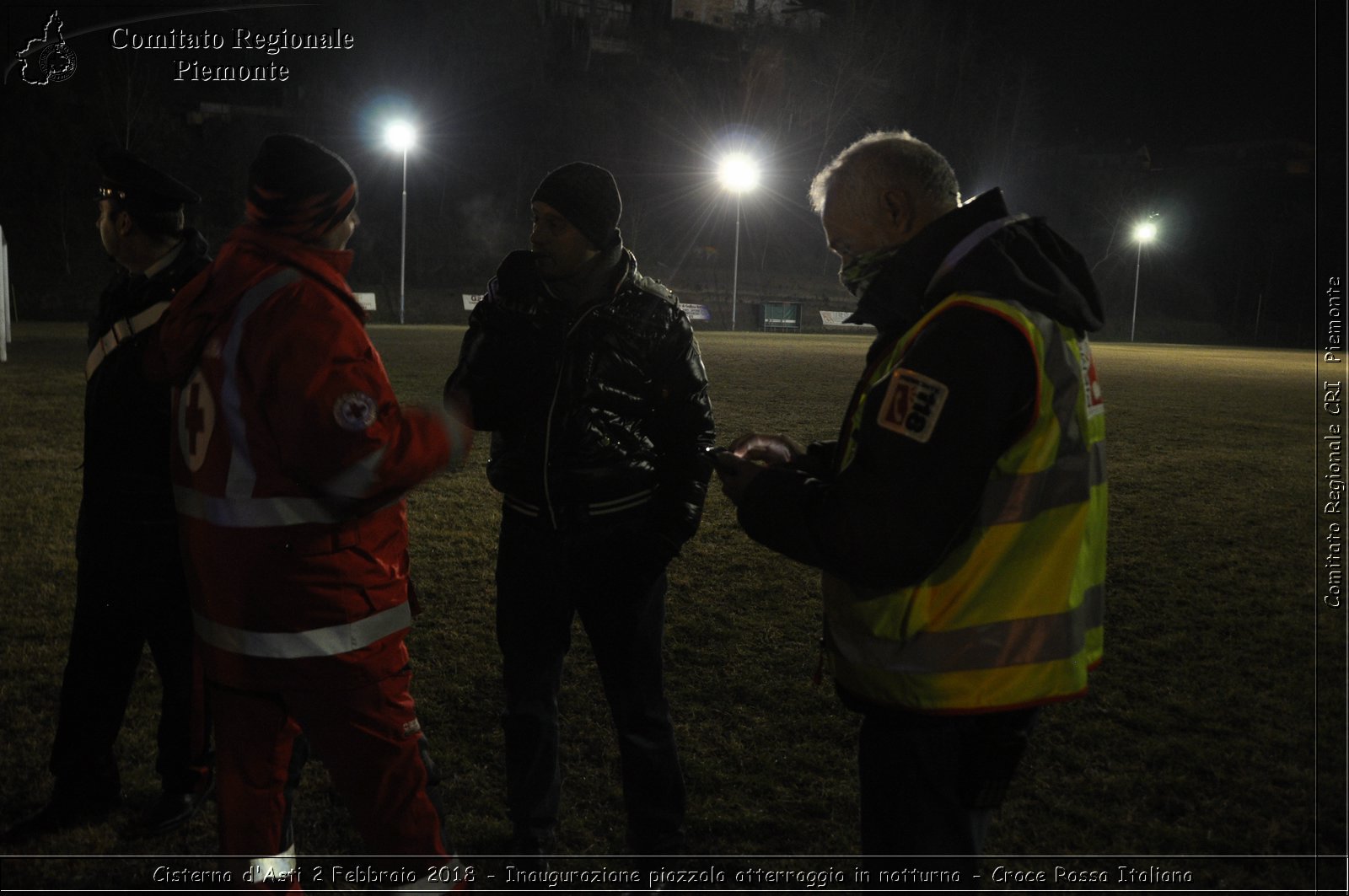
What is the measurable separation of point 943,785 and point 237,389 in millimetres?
1624

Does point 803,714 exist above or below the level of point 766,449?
below

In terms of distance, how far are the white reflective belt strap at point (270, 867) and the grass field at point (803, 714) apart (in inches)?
36.1

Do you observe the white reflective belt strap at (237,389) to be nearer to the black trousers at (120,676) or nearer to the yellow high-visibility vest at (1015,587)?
the yellow high-visibility vest at (1015,587)

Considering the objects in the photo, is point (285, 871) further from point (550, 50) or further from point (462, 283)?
point (550, 50)

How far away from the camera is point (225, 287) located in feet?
6.46

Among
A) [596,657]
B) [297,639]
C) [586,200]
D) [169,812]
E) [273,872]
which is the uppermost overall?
[586,200]

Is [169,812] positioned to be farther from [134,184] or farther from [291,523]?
[134,184]

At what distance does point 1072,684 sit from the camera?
A: 1.82 m

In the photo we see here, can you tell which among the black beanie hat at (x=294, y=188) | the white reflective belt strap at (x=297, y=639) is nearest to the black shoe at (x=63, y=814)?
the white reflective belt strap at (x=297, y=639)

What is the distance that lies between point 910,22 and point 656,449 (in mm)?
66066

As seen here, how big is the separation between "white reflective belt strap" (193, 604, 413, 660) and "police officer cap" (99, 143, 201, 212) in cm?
155

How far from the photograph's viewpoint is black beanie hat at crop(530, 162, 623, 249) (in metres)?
2.75

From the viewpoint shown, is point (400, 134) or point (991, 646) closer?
point (991, 646)

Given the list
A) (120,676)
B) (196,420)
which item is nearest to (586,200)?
(196,420)
